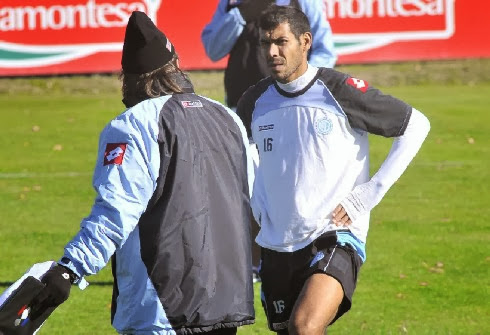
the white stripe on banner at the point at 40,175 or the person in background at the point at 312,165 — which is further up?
the person in background at the point at 312,165

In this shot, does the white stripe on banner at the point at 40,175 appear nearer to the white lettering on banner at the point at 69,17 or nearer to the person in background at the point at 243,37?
the white lettering on banner at the point at 69,17

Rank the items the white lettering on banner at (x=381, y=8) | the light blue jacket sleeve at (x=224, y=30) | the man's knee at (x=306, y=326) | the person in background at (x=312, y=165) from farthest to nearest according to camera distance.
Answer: the white lettering on banner at (x=381, y=8), the light blue jacket sleeve at (x=224, y=30), the person in background at (x=312, y=165), the man's knee at (x=306, y=326)

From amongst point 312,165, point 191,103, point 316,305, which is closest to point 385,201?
point 312,165

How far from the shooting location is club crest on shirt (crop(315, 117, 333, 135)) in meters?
7.82

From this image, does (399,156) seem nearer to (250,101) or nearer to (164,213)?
(250,101)

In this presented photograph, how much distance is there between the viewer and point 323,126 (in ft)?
25.7

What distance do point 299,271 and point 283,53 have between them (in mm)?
1318

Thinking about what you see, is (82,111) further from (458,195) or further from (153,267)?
(153,267)

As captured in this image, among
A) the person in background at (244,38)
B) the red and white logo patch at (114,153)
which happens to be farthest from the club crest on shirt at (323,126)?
the person in background at (244,38)

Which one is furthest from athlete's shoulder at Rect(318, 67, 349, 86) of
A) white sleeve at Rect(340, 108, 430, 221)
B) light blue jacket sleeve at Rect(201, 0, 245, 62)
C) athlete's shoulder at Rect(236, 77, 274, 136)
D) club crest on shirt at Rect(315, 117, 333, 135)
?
light blue jacket sleeve at Rect(201, 0, 245, 62)

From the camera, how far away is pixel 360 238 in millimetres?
7863

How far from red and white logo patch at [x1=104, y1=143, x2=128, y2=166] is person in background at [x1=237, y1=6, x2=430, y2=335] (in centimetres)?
209

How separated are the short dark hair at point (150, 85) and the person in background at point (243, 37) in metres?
4.90

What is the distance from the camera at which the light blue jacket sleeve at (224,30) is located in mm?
11148
